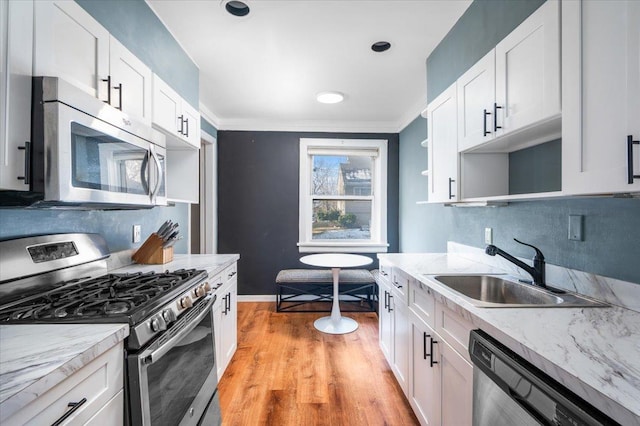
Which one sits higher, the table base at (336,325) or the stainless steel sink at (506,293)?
the stainless steel sink at (506,293)

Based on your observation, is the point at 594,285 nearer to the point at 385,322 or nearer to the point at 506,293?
the point at 506,293

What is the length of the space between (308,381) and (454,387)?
130 centimetres

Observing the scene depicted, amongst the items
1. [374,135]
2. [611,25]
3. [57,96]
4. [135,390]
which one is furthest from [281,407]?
[374,135]

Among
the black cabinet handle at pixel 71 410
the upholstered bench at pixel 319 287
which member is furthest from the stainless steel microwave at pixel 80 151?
the upholstered bench at pixel 319 287

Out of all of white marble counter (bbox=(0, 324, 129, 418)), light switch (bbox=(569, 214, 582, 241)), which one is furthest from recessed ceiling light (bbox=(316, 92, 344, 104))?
white marble counter (bbox=(0, 324, 129, 418))

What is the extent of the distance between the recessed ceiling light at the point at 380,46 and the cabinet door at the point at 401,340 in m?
1.95

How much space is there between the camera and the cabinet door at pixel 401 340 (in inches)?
74.9

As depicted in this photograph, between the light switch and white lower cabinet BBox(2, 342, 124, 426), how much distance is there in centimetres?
187

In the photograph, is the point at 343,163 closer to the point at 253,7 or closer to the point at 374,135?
the point at 374,135

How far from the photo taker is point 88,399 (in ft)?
2.75

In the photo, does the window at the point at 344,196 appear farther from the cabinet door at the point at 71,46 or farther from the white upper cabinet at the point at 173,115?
the cabinet door at the point at 71,46

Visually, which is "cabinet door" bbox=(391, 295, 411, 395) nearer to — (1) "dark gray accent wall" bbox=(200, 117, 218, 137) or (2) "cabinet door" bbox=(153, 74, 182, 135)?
(2) "cabinet door" bbox=(153, 74, 182, 135)

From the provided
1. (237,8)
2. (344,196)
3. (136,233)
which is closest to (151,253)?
(136,233)

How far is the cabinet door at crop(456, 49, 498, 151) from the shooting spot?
5.06 ft
